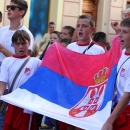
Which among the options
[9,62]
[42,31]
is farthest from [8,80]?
[42,31]

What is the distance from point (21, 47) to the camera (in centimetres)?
537

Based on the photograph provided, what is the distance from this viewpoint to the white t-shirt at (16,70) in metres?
5.32

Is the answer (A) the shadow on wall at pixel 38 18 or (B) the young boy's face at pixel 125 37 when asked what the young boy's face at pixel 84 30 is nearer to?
(B) the young boy's face at pixel 125 37

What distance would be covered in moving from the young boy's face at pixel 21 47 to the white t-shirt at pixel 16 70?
9 cm

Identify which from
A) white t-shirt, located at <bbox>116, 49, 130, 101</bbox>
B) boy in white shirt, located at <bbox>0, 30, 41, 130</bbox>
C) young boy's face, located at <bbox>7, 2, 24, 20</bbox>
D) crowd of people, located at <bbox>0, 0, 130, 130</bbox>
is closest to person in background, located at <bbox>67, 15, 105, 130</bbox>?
crowd of people, located at <bbox>0, 0, 130, 130</bbox>

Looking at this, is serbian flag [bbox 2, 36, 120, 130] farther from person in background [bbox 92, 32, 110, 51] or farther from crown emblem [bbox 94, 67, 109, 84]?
person in background [bbox 92, 32, 110, 51]

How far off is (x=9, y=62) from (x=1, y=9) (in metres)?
7.84

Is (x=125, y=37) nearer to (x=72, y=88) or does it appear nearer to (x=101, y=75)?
(x=101, y=75)

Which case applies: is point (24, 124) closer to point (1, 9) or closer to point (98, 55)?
point (98, 55)

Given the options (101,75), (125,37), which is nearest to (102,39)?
(101,75)

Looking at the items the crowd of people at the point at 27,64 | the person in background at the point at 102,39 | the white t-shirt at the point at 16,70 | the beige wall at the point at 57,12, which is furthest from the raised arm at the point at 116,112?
the beige wall at the point at 57,12

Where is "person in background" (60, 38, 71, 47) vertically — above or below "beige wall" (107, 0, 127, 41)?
below

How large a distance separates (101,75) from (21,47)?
1.12m

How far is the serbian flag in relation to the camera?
4463 mm
